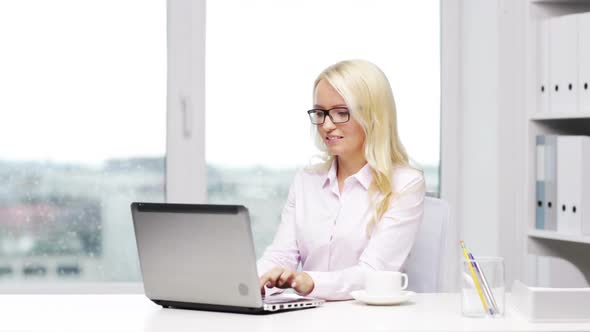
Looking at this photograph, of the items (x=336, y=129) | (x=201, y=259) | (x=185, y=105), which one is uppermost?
(x=185, y=105)

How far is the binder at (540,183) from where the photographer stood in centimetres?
300

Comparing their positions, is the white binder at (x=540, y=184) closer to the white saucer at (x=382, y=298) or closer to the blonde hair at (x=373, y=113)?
the blonde hair at (x=373, y=113)

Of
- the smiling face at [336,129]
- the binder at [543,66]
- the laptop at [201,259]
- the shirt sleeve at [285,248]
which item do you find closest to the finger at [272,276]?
the laptop at [201,259]

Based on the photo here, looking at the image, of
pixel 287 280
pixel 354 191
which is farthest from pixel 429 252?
pixel 287 280

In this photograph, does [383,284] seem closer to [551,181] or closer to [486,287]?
[486,287]

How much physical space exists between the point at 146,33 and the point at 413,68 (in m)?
1.14

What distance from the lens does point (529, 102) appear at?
3047 millimetres

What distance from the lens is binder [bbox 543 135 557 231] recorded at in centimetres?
295

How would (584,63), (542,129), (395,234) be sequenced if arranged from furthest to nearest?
(542,129) < (584,63) < (395,234)

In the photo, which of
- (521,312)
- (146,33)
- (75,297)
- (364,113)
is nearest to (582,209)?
(364,113)

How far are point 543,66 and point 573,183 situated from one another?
429 mm

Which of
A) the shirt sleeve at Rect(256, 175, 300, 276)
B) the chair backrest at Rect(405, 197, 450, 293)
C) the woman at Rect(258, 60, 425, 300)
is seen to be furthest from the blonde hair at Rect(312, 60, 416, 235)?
the shirt sleeve at Rect(256, 175, 300, 276)

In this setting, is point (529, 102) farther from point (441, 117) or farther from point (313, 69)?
point (313, 69)

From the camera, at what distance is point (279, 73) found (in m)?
3.71
